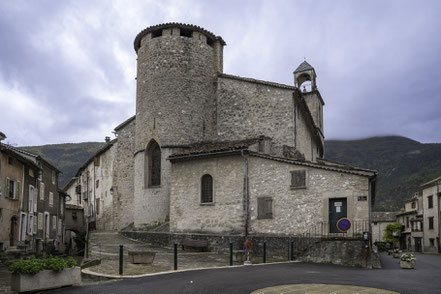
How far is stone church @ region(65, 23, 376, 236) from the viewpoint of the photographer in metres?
20.5

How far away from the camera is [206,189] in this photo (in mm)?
23984

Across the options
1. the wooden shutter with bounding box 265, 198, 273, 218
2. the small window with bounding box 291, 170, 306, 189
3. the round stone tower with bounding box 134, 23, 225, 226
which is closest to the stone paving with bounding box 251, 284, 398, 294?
the small window with bounding box 291, 170, 306, 189

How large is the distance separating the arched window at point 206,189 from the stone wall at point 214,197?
0.72 ft

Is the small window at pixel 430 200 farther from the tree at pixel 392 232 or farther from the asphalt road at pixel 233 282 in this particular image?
the asphalt road at pixel 233 282

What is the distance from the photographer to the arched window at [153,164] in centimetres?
2823

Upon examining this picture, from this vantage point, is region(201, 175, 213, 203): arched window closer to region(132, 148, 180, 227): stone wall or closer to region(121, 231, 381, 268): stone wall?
region(121, 231, 381, 268): stone wall

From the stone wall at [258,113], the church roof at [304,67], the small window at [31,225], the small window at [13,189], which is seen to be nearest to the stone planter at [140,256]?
the small window at [13,189]

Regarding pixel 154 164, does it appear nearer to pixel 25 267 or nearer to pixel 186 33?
pixel 186 33

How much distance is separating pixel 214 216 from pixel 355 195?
7.73 m

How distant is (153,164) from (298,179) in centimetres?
1136

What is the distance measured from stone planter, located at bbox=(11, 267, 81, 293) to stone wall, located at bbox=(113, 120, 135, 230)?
2214 cm

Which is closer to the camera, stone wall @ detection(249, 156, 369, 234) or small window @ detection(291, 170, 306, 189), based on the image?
stone wall @ detection(249, 156, 369, 234)

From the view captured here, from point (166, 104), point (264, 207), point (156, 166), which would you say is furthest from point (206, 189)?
point (166, 104)

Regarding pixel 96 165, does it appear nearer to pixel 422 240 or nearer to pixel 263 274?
pixel 263 274
